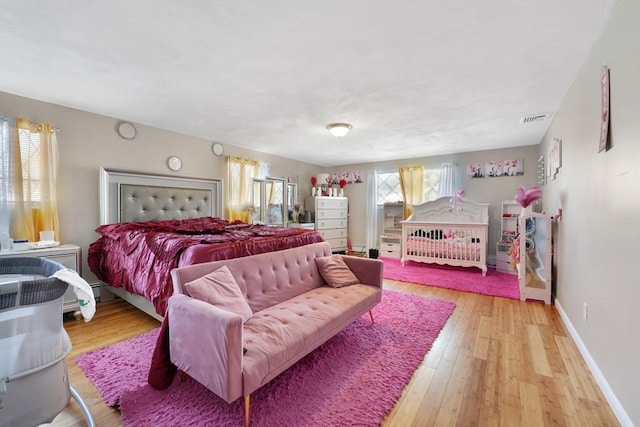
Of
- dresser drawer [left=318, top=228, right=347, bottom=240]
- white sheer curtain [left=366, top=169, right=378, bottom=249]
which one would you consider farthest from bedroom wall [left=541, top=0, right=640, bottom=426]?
dresser drawer [left=318, top=228, right=347, bottom=240]

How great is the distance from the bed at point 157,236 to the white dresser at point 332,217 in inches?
85.3

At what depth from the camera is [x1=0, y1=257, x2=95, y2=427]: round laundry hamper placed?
3.25 ft

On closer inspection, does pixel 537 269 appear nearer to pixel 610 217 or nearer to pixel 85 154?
pixel 610 217

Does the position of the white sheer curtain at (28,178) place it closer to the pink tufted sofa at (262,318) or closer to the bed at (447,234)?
the pink tufted sofa at (262,318)

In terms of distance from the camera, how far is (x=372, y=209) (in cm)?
631

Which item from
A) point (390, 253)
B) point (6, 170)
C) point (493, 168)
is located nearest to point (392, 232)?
point (390, 253)

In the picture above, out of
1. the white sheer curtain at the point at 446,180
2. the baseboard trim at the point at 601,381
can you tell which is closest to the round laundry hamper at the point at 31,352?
the baseboard trim at the point at 601,381

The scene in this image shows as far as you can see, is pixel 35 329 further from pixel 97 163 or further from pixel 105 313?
pixel 97 163

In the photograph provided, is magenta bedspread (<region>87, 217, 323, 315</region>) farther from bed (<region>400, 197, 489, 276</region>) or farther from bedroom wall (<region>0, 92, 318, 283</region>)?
bed (<region>400, 197, 489, 276</region>)

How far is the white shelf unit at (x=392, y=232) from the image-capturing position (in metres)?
5.66

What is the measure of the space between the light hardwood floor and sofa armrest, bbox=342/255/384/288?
698mm

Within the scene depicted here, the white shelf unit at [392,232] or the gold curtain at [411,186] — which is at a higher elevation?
the gold curtain at [411,186]

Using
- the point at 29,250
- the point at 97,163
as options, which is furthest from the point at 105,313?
the point at 97,163

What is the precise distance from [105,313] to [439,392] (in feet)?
10.5
